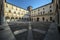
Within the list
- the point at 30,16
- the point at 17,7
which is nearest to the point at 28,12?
the point at 30,16

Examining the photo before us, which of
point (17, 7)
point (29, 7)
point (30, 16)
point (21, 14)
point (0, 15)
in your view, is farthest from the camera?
point (29, 7)

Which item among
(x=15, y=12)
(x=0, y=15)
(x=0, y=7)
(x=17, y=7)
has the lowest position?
(x=0, y=15)

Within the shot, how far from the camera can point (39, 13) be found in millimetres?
27031

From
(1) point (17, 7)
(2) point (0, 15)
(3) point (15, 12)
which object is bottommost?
(2) point (0, 15)

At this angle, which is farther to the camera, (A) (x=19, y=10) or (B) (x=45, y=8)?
(A) (x=19, y=10)

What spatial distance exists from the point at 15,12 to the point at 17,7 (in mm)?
2363

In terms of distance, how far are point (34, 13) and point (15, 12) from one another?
883cm

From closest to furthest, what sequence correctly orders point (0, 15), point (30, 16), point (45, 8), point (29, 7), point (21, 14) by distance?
point (0, 15) → point (45, 8) → point (21, 14) → point (30, 16) → point (29, 7)

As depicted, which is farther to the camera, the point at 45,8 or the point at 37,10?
the point at 37,10

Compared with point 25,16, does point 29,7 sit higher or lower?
higher

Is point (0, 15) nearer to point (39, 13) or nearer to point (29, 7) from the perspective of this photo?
point (39, 13)

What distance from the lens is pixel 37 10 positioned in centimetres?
2809

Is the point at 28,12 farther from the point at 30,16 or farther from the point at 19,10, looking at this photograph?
the point at 19,10

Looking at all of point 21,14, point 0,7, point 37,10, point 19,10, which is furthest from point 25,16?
point 0,7
